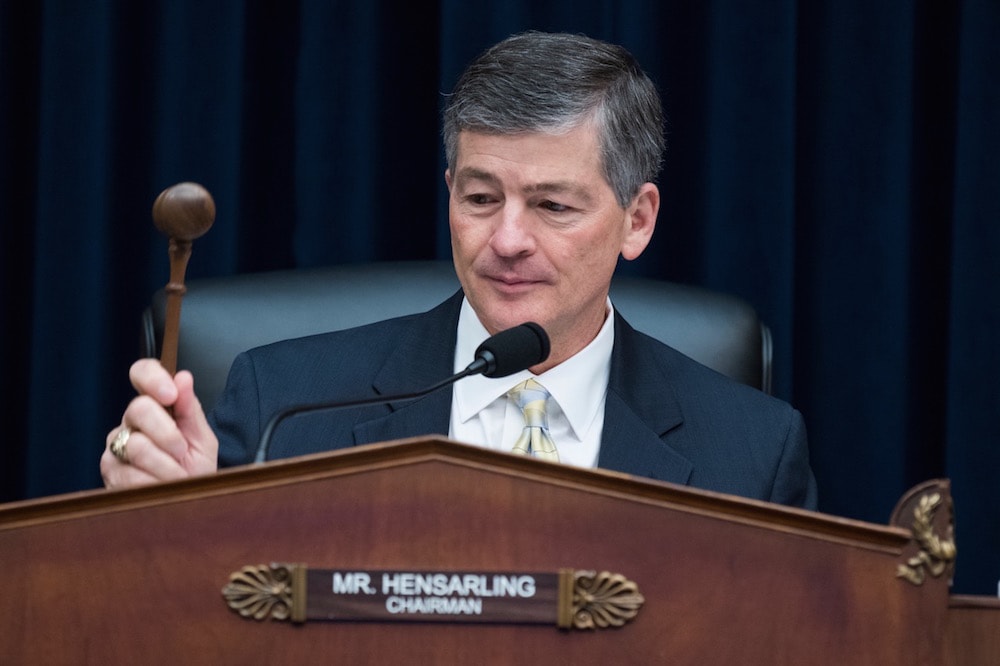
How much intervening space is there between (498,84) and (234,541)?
833mm

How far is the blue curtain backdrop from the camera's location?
220 centimetres

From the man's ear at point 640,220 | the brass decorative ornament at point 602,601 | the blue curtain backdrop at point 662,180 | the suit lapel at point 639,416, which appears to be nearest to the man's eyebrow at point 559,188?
the man's ear at point 640,220

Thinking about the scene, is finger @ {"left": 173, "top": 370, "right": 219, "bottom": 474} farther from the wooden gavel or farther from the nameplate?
the nameplate

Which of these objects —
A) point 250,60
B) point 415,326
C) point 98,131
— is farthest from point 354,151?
point 415,326

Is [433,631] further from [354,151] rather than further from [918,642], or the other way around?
[354,151]

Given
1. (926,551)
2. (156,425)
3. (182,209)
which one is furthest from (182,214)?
(926,551)

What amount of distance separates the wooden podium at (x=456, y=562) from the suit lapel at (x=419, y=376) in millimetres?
622

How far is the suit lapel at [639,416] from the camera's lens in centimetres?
157

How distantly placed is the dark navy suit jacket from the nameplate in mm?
645

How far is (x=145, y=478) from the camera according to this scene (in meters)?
1.12

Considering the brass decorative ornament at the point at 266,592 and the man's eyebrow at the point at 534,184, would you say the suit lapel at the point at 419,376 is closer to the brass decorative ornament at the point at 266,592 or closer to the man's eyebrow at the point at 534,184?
the man's eyebrow at the point at 534,184

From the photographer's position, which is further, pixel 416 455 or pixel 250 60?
pixel 250 60

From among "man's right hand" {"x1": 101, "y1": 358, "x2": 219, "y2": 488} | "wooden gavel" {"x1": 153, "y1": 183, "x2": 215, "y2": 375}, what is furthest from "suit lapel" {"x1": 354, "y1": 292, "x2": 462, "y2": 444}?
"wooden gavel" {"x1": 153, "y1": 183, "x2": 215, "y2": 375}

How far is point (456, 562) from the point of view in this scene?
2.81 ft
